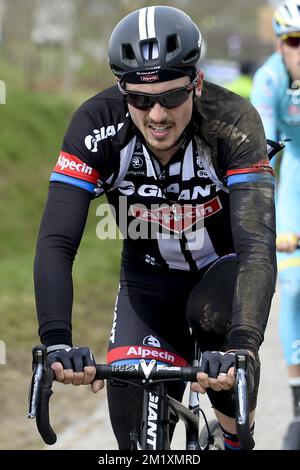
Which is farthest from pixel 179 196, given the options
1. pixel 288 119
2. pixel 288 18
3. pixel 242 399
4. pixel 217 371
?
pixel 288 18

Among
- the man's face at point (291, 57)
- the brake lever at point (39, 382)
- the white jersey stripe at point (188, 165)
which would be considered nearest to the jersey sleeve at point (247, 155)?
the white jersey stripe at point (188, 165)

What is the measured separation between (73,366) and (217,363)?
0.44 m

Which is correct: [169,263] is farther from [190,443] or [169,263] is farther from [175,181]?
[190,443]

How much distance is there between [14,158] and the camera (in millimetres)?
17969

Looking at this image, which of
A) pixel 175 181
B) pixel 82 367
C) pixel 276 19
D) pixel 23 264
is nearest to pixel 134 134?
pixel 175 181

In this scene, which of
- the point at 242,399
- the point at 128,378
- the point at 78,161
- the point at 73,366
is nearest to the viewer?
the point at 242,399

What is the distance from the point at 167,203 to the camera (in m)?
3.85

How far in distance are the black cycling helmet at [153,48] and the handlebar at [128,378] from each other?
102 cm

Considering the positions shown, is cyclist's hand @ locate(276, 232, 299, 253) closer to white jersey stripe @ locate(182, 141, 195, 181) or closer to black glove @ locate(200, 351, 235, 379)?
white jersey stripe @ locate(182, 141, 195, 181)

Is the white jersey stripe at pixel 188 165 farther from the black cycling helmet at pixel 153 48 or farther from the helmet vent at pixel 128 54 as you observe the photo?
the helmet vent at pixel 128 54

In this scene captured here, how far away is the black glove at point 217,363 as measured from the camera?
2973 mm

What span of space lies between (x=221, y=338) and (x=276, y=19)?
8.63ft

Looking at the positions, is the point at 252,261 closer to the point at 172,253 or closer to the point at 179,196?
the point at 179,196

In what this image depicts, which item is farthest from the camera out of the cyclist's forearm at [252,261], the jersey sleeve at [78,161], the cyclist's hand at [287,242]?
the cyclist's hand at [287,242]
